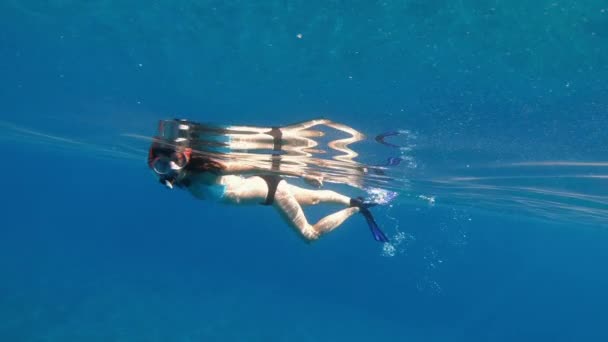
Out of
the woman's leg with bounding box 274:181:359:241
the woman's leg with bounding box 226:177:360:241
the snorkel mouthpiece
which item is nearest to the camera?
the snorkel mouthpiece

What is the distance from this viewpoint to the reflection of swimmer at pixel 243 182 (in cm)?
763

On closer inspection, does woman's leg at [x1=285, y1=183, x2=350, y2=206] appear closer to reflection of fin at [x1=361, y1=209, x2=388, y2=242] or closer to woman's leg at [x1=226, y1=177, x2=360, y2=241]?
woman's leg at [x1=226, y1=177, x2=360, y2=241]

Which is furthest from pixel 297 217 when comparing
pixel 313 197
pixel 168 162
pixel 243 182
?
pixel 168 162

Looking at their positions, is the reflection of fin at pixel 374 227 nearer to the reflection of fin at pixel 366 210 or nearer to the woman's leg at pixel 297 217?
the reflection of fin at pixel 366 210

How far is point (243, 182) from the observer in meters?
9.23

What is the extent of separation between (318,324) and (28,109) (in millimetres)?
36770

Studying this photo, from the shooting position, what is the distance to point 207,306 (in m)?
39.2

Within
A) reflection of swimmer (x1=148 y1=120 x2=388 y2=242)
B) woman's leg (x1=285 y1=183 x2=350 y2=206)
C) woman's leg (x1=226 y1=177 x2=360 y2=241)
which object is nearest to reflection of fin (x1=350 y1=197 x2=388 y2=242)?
reflection of swimmer (x1=148 y1=120 x2=388 y2=242)

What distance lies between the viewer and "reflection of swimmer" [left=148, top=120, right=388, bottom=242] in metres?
7.63

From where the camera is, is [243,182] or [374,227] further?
[374,227]

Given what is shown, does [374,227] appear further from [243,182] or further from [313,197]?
[243,182]

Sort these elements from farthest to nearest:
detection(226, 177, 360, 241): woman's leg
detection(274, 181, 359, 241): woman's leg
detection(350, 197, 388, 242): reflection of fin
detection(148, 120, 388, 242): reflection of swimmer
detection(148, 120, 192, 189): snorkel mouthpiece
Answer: detection(350, 197, 388, 242): reflection of fin → detection(274, 181, 359, 241): woman's leg → detection(226, 177, 360, 241): woman's leg → detection(148, 120, 388, 242): reflection of swimmer → detection(148, 120, 192, 189): snorkel mouthpiece

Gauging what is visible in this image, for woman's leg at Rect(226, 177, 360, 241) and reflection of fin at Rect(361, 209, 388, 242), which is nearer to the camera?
woman's leg at Rect(226, 177, 360, 241)

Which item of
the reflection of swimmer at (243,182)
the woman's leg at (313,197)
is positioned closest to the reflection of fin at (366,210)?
the reflection of swimmer at (243,182)
